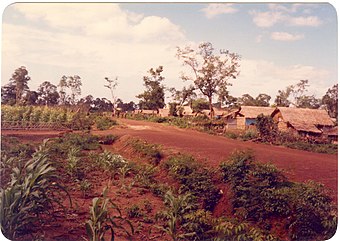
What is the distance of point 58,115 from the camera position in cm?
311

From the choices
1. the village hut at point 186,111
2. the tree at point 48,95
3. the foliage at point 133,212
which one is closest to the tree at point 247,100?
the village hut at point 186,111

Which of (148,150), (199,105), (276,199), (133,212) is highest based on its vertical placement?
(199,105)

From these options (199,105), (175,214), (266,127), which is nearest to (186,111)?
(199,105)

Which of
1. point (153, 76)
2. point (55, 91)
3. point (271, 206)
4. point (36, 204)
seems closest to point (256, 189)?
point (271, 206)

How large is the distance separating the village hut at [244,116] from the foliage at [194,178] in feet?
2.13

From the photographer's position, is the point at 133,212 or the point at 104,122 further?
the point at 104,122

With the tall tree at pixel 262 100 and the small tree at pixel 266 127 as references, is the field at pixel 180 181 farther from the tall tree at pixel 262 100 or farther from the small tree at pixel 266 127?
the tall tree at pixel 262 100

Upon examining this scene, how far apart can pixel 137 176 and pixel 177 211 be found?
0.65 meters

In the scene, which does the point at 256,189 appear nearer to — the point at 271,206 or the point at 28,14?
the point at 271,206

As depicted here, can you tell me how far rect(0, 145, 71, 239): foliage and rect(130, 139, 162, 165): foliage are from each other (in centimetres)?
96

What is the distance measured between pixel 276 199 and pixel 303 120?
3.18 ft

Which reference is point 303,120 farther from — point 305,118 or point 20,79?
point 20,79

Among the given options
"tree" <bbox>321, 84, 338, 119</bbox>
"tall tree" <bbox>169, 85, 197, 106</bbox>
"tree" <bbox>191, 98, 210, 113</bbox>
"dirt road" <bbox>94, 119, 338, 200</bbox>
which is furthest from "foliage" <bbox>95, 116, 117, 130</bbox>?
"tree" <bbox>321, 84, 338, 119</bbox>

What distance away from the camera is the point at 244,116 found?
328 cm
